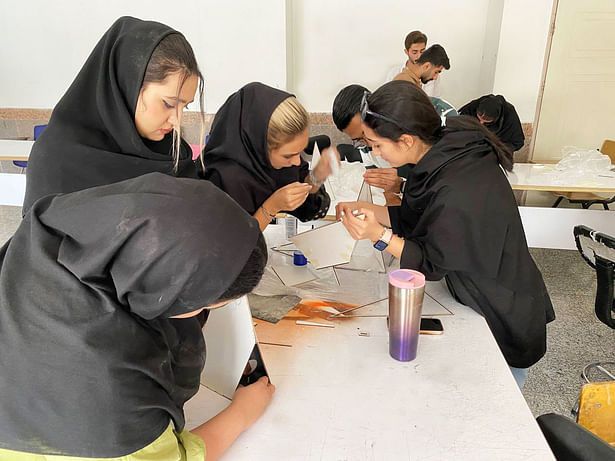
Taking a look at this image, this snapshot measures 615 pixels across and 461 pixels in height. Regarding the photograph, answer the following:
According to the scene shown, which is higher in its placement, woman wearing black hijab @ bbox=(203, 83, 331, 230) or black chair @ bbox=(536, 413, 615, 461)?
woman wearing black hijab @ bbox=(203, 83, 331, 230)

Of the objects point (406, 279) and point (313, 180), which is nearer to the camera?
point (406, 279)

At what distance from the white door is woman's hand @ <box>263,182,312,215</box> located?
3.44 meters

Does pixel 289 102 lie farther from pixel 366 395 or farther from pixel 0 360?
pixel 0 360

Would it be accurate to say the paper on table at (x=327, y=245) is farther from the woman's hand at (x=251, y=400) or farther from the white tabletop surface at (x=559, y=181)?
the white tabletop surface at (x=559, y=181)

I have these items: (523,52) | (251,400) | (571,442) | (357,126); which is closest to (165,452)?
(251,400)

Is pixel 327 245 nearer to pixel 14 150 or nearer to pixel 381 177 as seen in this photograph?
pixel 381 177

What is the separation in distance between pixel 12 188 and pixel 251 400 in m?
2.93

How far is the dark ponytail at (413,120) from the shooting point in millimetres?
1286

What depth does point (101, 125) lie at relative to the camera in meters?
1.23

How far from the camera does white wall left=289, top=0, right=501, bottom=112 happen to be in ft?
13.5

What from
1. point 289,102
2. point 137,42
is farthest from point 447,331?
point 137,42

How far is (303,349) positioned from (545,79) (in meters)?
3.88

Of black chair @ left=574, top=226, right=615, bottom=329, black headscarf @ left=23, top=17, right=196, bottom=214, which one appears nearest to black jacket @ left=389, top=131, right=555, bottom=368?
black chair @ left=574, top=226, right=615, bottom=329

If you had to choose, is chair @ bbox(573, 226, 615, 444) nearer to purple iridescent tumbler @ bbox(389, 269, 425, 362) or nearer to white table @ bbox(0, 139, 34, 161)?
purple iridescent tumbler @ bbox(389, 269, 425, 362)
